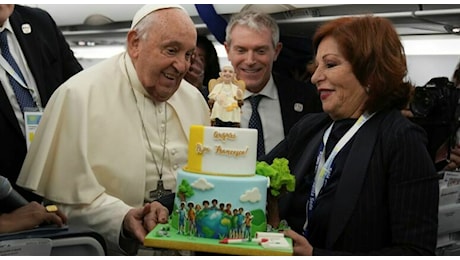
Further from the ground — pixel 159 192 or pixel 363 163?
pixel 363 163

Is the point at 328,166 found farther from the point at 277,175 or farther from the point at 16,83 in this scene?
the point at 16,83

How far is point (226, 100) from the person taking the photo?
8.36ft

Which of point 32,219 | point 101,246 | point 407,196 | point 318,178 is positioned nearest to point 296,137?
point 318,178

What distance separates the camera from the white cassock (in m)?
2.63

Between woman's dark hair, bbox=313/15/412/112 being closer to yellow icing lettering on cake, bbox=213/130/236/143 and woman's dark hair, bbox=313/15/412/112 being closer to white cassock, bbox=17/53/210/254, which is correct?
yellow icing lettering on cake, bbox=213/130/236/143

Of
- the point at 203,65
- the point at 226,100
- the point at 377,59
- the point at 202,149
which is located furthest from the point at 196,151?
the point at 203,65

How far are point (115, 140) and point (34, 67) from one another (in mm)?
611

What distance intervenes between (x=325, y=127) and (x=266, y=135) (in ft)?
2.90

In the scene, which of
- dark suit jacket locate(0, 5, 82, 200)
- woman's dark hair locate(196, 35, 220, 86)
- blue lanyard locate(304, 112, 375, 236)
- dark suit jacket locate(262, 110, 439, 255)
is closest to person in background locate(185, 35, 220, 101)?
woman's dark hair locate(196, 35, 220, 86)

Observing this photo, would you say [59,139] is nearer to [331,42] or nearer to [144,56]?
[144,56]

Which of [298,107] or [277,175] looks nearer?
[277,175]

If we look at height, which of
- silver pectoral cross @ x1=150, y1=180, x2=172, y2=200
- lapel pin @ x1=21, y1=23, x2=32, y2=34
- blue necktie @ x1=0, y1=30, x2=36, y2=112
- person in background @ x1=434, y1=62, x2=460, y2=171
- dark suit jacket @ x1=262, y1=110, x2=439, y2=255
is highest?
lapel pin @ x1=21, y1=23, x2=32, y2=34

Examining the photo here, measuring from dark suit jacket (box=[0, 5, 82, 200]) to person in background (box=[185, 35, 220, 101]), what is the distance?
1.00 m

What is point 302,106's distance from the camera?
3664mm
